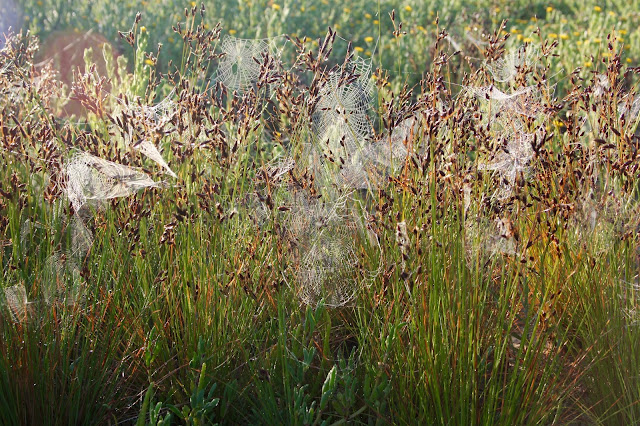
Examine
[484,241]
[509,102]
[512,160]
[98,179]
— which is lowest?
[484,241]

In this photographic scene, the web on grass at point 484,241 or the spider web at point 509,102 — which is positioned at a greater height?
the spider web at point 509,102

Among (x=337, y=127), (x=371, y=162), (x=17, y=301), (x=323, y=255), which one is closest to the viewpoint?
(x=17, y=301)

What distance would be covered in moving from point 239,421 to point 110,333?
Result: 1.64 feet

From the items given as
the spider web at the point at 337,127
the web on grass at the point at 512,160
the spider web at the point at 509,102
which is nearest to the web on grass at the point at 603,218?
the web on grass at the point at 512,160

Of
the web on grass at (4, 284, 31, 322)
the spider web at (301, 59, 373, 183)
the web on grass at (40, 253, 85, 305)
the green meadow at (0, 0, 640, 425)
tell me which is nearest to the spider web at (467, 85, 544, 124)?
the green meadow at (0, 0, 640, 425)

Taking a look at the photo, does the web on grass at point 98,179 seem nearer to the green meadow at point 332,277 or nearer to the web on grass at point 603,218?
the green meadow at point 332,277

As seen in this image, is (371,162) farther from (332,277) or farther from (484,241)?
(484,241)

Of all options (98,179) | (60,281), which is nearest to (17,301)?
(60,281)

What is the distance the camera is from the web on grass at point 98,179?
2149 millimetres

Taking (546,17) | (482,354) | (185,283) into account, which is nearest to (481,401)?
(482,354)

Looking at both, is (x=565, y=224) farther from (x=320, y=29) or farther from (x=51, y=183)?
(x=320, y=29)

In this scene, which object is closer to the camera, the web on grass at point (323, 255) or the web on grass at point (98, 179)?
the web on grass at point (98, 179)

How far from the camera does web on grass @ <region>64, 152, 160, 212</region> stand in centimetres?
215

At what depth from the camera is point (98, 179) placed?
2316 millimetres
